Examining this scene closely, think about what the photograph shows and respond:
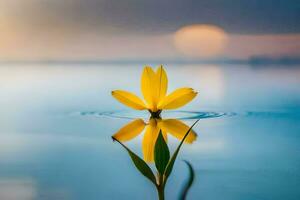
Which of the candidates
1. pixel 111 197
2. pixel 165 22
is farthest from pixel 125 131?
pixel 165 22

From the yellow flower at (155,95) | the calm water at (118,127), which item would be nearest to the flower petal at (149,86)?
the yellow flower at (155,95)

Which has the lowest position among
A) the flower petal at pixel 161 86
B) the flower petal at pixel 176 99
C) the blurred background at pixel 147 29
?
the flower petal at pixel 176 99

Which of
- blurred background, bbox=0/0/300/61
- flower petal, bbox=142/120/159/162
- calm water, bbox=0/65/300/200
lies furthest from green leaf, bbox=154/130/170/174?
blurred background, bbox=0/0/300/61

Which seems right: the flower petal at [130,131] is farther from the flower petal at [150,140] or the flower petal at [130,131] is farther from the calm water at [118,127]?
the calm water at [118,127]

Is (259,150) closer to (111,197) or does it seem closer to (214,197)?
(214,197)

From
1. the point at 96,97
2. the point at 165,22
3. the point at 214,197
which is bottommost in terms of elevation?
the point at 214,197
